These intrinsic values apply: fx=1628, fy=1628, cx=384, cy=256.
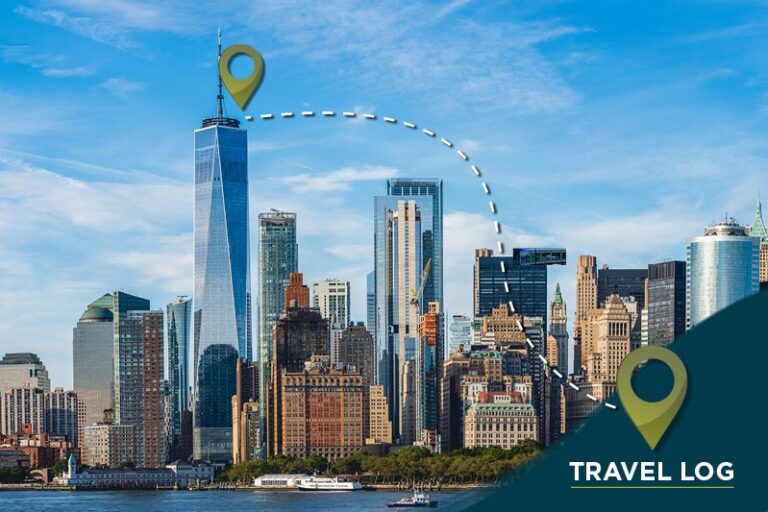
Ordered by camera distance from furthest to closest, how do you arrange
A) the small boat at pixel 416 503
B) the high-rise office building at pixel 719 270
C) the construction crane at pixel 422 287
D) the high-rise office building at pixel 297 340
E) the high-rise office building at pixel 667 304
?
the construction crane at pixel 422 287 → the high-rise office building at pixel 297 340 → the high-rise office building at pixel 667 304 → the high-rise office building at pixel 719 270 → the small boat at pixel 416 503

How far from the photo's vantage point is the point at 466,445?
92438 mm

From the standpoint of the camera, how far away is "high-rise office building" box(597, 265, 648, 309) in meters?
119

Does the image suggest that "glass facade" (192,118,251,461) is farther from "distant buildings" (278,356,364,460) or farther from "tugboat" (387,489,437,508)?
"tugboat" (387,489,437,508)

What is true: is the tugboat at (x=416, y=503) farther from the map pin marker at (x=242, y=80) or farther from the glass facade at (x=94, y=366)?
the glass facade at (x=94, y=366)

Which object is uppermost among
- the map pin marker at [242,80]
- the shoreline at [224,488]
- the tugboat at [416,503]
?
the map pin marker at [242,80]

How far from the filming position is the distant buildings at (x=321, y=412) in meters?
98.4

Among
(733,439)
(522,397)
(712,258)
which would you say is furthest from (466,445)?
(733,439)

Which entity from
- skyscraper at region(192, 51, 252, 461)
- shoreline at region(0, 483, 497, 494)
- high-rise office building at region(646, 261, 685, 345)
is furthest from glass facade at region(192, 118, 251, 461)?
high-rise office building at region(646, 261, 685, 345)

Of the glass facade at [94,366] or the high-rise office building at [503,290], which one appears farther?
the glass facade at [94,366]

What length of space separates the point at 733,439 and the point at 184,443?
367 ft

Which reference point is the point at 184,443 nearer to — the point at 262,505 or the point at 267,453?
the point at 267,453

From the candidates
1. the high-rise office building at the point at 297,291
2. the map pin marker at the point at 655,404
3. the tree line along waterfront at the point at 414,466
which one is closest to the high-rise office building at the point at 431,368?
the high-rise office building at the point at 297,291

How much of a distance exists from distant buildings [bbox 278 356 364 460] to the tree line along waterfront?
6.92m

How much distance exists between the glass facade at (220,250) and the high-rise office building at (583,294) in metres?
26.6
